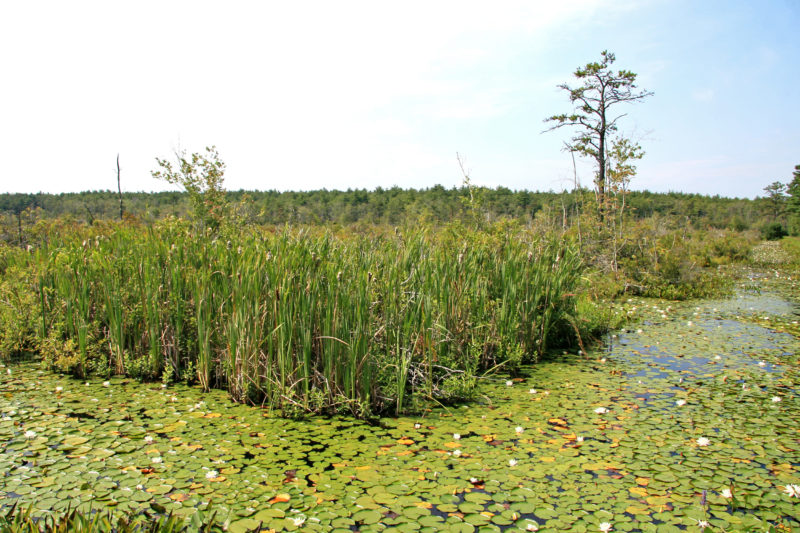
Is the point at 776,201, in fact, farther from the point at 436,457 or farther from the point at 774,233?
the point at 436,457

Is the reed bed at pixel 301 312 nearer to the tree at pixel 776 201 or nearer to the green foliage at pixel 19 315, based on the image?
the green foliage at pixel 19 315

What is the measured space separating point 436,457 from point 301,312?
1531mm

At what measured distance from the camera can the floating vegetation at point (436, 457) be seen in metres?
2.74

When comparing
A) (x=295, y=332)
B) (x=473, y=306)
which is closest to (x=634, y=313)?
(x=473, y=306)

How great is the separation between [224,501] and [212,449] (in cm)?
71

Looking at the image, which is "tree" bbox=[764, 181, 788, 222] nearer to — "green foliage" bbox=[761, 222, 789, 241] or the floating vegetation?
"green foliage" bbox=[761, 222, 789, 241]

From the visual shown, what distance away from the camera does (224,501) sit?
277 cm

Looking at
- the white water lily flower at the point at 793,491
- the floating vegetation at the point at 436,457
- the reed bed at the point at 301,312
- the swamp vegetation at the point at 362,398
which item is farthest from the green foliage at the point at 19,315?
the white water lily flower at the point at 793,491

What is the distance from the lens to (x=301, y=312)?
400cm

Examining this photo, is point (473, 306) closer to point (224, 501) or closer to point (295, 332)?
point (295, 332)

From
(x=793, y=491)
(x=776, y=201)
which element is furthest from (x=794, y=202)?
(x=793, y=491)

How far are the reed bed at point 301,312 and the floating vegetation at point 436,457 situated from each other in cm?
27

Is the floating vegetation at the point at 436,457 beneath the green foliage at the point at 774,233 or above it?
beneath

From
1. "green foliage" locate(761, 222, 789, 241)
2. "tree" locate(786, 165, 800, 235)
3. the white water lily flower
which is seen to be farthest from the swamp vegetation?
"tree" locate(786, 165, 800, 235)
